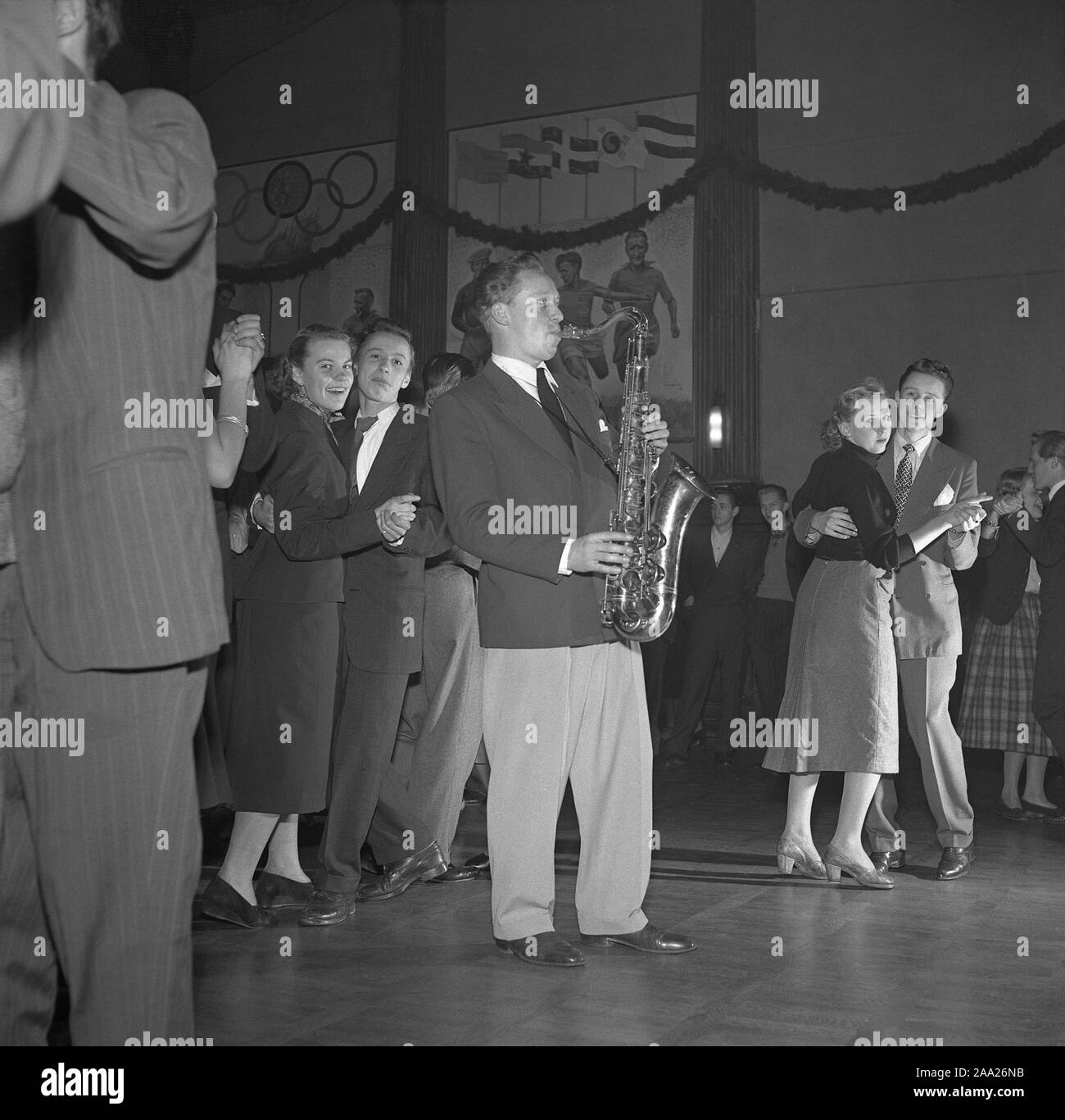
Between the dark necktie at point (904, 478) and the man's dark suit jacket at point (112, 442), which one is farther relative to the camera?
the dark necktie at point (904, 478)

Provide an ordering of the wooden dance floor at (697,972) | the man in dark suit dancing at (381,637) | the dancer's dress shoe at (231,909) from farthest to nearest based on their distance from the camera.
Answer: the man in dark suit dancing at (381,637) → the dancer's dress shoe at (231,909) → the wooden dance floor at (697,972)

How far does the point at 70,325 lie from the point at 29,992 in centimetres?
109

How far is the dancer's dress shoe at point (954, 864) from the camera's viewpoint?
168 inches

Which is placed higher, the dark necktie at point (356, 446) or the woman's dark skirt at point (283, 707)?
the dark necktie at point (356, 446)

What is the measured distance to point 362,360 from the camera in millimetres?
4086

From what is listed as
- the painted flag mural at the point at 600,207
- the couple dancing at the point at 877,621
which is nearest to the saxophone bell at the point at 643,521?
the couple dancing at the point at 877,621

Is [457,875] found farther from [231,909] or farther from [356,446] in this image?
[356,446]

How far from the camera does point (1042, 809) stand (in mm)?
5887

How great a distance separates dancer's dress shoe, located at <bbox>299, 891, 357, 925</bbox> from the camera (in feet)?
11.6

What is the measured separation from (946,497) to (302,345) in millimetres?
2270

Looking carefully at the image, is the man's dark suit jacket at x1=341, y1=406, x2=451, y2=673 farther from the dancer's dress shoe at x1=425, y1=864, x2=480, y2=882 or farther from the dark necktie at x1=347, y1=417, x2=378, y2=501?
the dancer's dress shoe at x1=425, y1=864, x2=480, y2=882

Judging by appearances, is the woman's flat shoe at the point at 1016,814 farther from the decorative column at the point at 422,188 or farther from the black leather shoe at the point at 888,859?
the decorative column at the point at 422,188

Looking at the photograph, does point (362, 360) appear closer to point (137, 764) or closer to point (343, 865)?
point (343, 865)

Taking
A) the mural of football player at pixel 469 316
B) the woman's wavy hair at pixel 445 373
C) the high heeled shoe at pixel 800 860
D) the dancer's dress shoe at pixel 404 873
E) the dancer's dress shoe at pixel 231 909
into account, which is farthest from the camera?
the mural of football player at pixel 469 316
